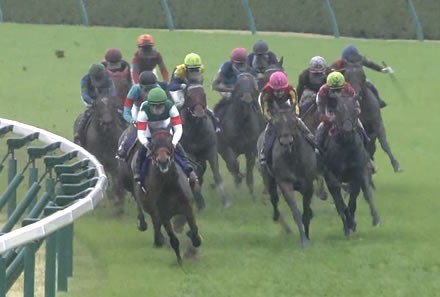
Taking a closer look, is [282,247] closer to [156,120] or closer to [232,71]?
[156,120]

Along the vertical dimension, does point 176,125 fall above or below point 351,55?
below

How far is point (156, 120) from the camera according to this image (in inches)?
520

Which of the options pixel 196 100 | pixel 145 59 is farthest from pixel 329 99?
pixel 145 59

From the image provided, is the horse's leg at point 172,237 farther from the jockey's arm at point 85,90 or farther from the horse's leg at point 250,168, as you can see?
the horse's leg at point 250,168

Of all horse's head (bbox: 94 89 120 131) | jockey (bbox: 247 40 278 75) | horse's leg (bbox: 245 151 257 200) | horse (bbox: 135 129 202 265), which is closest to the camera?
horse (bbox: 135 129 202 265)

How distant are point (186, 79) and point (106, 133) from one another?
48.6 inches

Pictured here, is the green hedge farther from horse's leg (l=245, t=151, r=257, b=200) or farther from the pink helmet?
the pink helmet

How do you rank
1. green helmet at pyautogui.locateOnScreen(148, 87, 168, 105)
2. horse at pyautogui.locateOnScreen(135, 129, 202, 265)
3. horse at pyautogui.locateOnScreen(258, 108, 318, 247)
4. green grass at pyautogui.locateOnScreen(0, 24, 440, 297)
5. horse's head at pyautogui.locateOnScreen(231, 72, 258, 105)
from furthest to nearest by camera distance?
1. horse's head at pyautogui.locateOnScreen(231, 72, 258, 105)
2. horse at pyautogui.locateOnScreen(258, 108, 318, 247)
3. green helmet at pyautogui.locateOnScreen(148, 87, 168, 105)
4. horse at pyautogui.locateOnScreen(135, 129, 202, 265)
5. green grass at pyautogui.locateOnScreen(0, 24, 440, 297)

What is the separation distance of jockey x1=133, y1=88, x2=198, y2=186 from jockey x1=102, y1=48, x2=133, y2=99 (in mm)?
4057

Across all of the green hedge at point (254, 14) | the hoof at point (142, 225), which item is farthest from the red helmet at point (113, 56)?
the green hedge at point (254, 14)

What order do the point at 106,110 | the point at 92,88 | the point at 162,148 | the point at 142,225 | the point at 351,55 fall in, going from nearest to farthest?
the point at 162,148, the point at 142,225, the point at 106,110, the point at 351,55, the point at 92,88

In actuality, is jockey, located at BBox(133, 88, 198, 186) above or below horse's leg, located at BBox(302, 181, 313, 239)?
above

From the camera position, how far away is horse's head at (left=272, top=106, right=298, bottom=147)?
531 inches

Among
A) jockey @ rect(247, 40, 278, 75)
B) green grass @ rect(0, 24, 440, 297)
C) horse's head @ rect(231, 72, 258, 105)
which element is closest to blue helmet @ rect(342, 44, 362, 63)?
horse's head @ rect(231, 72, 258, 105)
